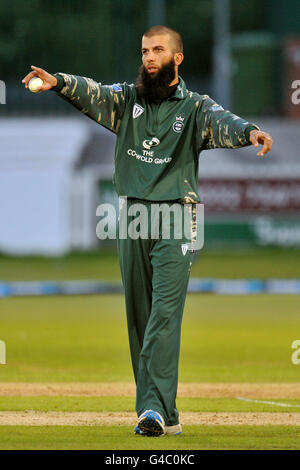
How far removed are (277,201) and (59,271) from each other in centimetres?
670

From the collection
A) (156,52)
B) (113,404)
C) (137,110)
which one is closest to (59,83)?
(137,110)

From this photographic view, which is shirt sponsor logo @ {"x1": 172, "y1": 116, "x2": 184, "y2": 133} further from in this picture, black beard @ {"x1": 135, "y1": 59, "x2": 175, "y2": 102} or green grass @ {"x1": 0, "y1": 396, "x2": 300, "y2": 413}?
green grass @ {"x1": 0, "y1": 396, "x2": 300, "y2": 413}

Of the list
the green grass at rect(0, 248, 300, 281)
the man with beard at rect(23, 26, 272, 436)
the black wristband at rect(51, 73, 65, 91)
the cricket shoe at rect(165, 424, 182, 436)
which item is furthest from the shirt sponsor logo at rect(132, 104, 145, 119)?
the green grass at rect(0, 248, 300, 281)

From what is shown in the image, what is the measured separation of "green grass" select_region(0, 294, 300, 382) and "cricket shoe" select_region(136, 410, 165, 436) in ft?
12.1

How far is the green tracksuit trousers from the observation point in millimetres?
7828

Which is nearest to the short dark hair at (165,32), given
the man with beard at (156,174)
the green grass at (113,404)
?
the man with beard at (156,174)

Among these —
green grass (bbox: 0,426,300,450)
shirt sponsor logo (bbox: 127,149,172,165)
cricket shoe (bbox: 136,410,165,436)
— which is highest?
shirt sponsor logo (bbox: 127,149,172,165)

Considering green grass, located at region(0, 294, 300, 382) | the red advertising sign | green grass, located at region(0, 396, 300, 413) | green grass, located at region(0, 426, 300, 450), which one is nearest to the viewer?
green grass, located at region(0, 426, 300, 450)

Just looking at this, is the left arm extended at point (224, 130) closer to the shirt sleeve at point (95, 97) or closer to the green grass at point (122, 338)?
the shirt sleeve at point (95, 97)

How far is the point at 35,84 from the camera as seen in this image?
305 inches

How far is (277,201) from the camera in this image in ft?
108

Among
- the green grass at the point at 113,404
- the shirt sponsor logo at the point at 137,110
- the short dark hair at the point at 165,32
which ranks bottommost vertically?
the green grass at the point at 113,404

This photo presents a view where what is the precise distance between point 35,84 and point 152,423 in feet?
7.51

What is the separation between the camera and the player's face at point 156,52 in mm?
8000
